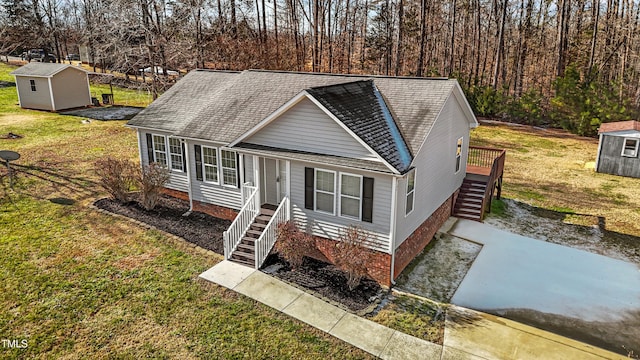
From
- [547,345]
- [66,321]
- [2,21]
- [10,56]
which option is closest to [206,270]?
[66,321]

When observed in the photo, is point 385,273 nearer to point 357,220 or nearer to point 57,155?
point 357,220

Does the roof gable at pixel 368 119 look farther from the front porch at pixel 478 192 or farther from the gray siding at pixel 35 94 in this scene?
the gray siding at pixel 35 94

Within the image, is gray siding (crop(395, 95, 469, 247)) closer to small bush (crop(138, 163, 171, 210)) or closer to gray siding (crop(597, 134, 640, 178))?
small bush (crop(138, 163, 171, 210))

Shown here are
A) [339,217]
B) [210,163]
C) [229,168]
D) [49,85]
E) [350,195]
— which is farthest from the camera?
[49,85]

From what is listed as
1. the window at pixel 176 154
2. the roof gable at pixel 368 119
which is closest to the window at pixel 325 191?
the roof gable at pixel 368 119

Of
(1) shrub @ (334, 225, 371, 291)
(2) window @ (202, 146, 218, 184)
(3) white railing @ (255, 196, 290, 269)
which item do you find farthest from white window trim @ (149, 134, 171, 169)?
(1) shrub @ (334, 225, 371, 291)

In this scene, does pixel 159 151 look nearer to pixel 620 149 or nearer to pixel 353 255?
pixel 353 255

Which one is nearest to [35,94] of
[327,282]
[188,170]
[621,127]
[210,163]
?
[188,170]
